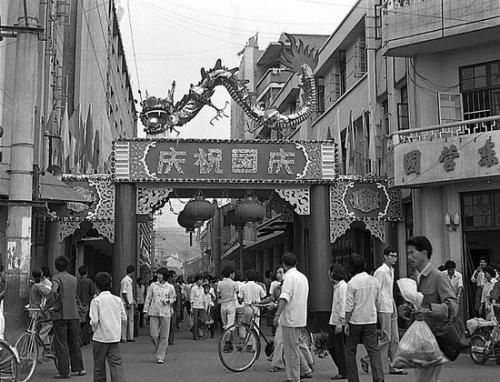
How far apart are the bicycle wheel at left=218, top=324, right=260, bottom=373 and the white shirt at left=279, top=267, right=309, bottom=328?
1.96m

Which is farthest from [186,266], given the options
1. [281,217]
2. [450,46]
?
[450,46]

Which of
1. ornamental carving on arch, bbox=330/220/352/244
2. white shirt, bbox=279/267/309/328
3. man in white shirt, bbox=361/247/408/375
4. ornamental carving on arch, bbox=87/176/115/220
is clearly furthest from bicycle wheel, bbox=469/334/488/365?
ornamental carving on arch, bbox=87/176/115/220

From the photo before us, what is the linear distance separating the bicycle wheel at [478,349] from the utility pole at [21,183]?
7768 millimetres

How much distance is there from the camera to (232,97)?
19984mm

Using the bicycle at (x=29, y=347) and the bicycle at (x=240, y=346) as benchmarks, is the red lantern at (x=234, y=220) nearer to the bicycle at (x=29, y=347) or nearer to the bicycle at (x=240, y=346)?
the bicycle at (x=240, y=346)

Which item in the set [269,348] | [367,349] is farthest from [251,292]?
[367,349]

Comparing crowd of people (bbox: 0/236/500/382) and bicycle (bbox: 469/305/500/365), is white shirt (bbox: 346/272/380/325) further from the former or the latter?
bicycle (bbox: 469/305/500/365)

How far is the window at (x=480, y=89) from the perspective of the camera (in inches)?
690

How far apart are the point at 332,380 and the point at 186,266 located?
289 ft

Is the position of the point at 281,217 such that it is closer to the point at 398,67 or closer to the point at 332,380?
the point at 398,67

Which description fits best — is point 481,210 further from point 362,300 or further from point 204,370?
point 362,300

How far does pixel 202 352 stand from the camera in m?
15.6

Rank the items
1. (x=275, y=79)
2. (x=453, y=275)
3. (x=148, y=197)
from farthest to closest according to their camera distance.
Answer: (x=275, y=79) → (x=148, y=197) → (x=453, y=275)

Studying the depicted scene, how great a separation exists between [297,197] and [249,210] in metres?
1.29
